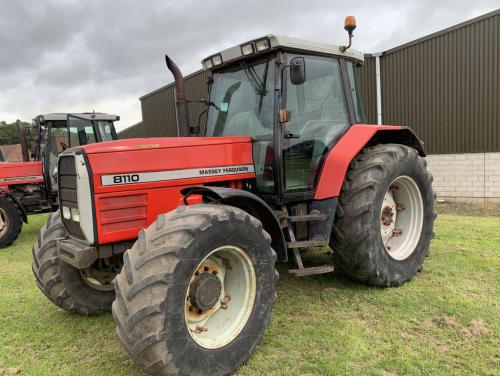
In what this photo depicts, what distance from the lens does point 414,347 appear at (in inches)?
108

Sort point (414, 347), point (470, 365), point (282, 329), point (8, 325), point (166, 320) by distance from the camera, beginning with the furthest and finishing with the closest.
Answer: point (8, 325) < point (282, 329) < point (414, 347) < point (470, 365) < point (166, 320)

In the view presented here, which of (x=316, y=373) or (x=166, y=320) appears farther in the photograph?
(x=316, y=373)

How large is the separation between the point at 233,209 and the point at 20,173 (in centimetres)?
672

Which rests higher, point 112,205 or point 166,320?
point 112,205

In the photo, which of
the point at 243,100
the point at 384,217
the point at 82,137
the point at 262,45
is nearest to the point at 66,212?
the point at 243,100

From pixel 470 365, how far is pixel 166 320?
190cm

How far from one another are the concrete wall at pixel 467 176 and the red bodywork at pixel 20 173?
8.73m

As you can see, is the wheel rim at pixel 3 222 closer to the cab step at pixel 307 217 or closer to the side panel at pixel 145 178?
the side panel at pixel 145 178

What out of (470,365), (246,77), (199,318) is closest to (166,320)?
(199,318)

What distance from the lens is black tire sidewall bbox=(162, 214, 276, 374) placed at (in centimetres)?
227

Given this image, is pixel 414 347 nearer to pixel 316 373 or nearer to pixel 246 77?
pixel 316 373

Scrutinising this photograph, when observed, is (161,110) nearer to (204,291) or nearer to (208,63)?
(208,63)

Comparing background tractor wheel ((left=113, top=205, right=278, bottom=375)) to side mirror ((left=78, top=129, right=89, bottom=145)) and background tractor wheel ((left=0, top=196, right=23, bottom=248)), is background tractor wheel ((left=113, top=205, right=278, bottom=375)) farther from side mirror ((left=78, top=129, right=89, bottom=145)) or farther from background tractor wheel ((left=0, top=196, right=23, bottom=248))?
side mirror ((left=78, top=129, right=89, bottom=145))

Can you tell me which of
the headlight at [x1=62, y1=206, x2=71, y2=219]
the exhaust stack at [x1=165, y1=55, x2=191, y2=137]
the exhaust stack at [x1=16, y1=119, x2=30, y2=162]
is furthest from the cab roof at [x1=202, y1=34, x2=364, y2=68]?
the exhaust stack at [x1=16, y1=119, x2=30, y2=162]
